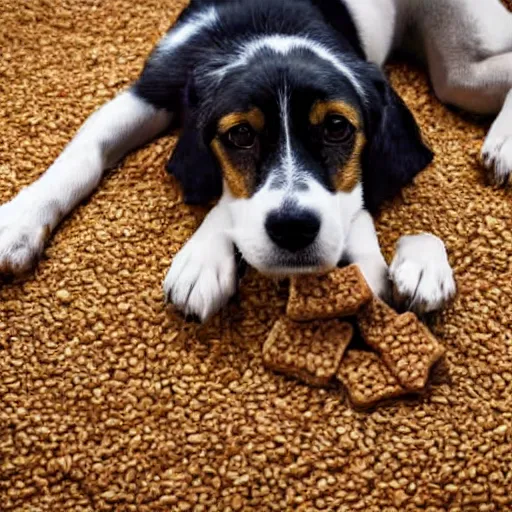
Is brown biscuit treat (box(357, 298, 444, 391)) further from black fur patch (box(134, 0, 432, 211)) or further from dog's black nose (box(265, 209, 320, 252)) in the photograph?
black fur patch (box(134, 0, 432, 211))

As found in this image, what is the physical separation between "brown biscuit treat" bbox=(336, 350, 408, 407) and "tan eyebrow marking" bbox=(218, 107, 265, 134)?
25.3 inches

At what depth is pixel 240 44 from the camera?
265 centimetres

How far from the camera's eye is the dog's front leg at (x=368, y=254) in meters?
2.42

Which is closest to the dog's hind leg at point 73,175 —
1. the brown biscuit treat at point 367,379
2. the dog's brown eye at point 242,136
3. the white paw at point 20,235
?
the white paw at point 20,235

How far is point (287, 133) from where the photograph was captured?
7.57ft

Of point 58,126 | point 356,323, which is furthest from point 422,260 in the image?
point 58,126

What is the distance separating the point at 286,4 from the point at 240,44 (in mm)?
274

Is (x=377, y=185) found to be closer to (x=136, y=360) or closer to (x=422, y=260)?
(x=422, y=260)

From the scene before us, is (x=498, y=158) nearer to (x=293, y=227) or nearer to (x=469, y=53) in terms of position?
(x=469, y=53)

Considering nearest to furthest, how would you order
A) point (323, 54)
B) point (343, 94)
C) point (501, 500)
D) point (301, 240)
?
point (501, 500)
point (301, 240)
point (343, 94)
point (323, 54)

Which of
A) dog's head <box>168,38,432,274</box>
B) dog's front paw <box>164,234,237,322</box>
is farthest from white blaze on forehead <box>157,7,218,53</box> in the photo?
dog's front paw <box>164,234,237,322</box>

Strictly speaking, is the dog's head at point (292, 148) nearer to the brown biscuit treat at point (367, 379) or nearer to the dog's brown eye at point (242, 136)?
the dog's brown eye at point (242, 136)

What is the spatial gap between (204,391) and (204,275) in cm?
30

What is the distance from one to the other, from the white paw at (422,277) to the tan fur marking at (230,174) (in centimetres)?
45
